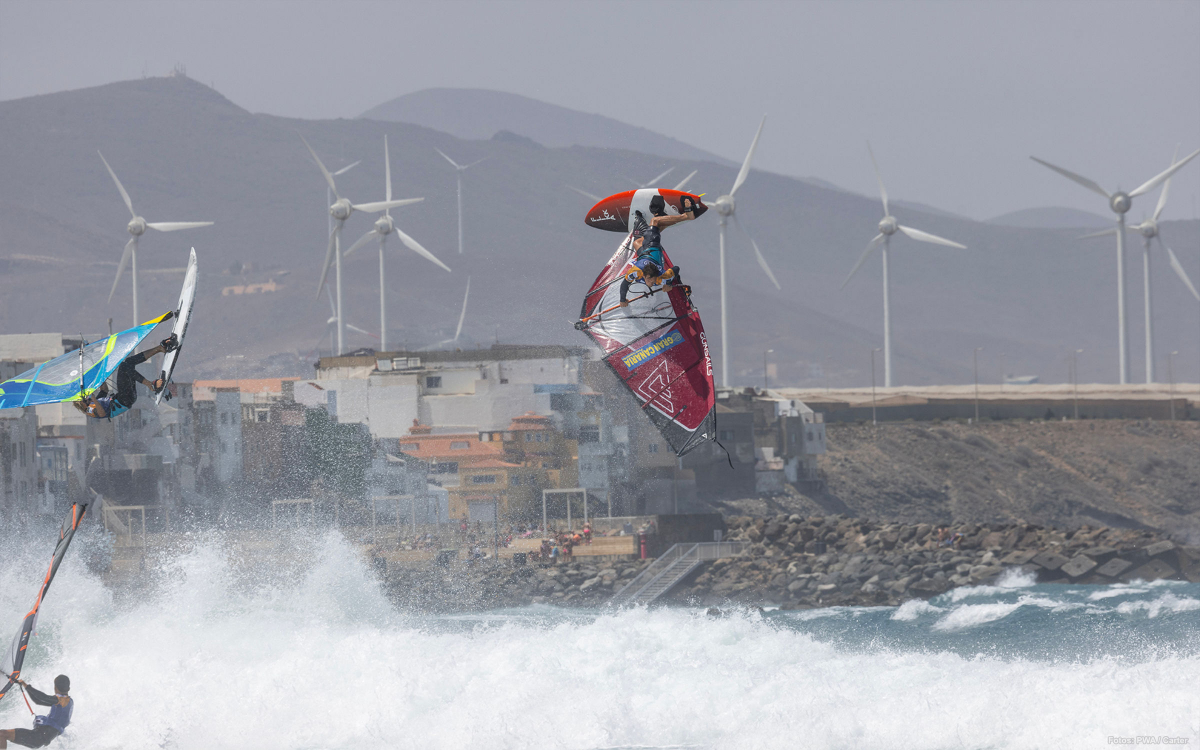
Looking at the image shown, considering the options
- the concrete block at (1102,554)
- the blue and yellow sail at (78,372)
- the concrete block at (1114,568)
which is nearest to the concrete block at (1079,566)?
the concrete block at (1114,568)

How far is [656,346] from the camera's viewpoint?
72.5ft

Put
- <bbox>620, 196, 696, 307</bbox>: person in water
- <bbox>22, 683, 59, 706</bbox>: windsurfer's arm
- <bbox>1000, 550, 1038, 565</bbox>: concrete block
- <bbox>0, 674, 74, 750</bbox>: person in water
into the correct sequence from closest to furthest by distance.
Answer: <bbox>620, 196, 696, 307</bbox>: person in water < <bbox>22, 683, 59, 706</bbox>: windsurfer's arm < <bbox>0, 674, 74, 750</bbox>: person in water < <bbox>1000, 550, 1038, 565</bbox>: concrete block

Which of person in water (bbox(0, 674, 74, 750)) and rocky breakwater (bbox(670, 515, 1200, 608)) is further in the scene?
rocky breakwater (bbox(670, 515, 1200, 608))

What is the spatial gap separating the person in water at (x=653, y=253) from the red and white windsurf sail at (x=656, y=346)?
216 millimetres

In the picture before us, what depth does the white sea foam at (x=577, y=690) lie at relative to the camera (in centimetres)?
2931

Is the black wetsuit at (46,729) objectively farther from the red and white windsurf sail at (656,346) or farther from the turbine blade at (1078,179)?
the turbine blade at (1078,179)

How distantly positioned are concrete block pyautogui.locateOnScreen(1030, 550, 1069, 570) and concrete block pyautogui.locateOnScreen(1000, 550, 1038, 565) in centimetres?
57

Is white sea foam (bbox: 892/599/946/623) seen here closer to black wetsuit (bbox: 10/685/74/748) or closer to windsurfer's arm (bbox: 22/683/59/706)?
black wetsuit (bbox: 10/685/74/748)

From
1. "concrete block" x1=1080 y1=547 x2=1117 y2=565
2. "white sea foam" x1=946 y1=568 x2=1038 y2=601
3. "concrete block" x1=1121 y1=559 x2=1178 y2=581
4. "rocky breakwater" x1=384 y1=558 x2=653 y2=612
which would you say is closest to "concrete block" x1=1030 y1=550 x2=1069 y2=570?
"white sea foam" x1=946 y1=568 x2=1038 y2=601

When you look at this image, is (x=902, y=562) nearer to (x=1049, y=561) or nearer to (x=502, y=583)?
(x=1049, y=561)

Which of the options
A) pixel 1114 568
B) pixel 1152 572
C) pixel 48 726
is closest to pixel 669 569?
pixel 1114 568

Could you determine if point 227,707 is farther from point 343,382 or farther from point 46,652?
point 343,382

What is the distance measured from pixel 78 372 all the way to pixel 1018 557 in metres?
69.5

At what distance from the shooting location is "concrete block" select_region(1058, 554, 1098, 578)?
259ft
